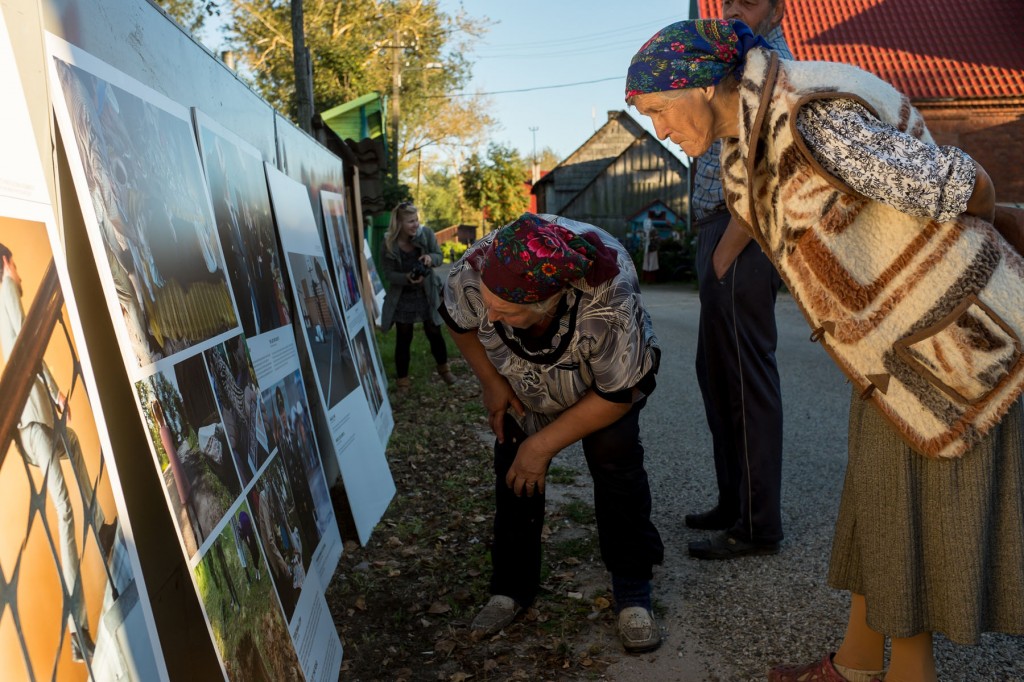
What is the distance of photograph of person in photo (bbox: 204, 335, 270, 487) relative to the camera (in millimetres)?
2195

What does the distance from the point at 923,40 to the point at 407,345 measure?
1943 centimetres

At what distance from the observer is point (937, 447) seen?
1940 mm

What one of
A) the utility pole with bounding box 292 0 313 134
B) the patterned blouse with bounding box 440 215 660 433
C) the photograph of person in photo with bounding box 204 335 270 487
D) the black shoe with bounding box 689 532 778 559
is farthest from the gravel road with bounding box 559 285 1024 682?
the utility pole with bounding box 292 0 313 134

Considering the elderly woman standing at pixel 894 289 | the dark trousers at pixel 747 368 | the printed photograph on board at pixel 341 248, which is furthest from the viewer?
the printed photograph on board at pixel 341 248

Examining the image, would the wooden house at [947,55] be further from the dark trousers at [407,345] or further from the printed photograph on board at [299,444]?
the printed photograph on board at [299,444]

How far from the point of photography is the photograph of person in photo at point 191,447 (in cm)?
172

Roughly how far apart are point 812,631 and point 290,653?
185cm

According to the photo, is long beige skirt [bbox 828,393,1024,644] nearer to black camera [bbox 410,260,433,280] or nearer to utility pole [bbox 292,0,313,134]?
black camera [bbox 410,260,433,280]

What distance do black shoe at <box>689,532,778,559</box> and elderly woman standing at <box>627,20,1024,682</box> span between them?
1444 millimetres

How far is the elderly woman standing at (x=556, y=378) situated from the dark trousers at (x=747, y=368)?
0.60 m

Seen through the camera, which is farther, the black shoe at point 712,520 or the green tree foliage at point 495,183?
the green tree foliage at point 495,183

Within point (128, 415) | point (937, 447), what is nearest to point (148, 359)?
point (128, 415)

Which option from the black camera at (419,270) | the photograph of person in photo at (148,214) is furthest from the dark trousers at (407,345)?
the photograph of person in photo at (148,214)

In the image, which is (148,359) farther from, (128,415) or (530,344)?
(530,344)
